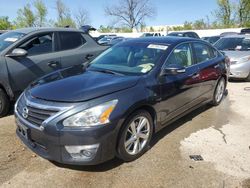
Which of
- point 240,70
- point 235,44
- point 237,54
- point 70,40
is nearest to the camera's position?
point 70,40

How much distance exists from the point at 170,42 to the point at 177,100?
Answer: 3.13 ft

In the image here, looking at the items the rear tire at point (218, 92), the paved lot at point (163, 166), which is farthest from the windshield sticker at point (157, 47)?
the rear tire at point (218, 92)

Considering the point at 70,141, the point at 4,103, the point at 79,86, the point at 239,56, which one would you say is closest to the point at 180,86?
the point at 79,86

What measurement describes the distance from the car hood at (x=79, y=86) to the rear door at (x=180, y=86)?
602 millimetres

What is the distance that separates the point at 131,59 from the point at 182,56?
3.01 feet

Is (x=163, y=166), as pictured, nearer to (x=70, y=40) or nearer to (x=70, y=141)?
(x=70, y=141)

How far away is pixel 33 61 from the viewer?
5516mm

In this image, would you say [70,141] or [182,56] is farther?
[182,56]

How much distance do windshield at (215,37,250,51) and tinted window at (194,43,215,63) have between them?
13.3 feet

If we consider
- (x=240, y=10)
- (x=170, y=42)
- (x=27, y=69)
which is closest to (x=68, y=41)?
(x=27, y=69)

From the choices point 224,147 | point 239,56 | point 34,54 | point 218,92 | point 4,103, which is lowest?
point 224,147

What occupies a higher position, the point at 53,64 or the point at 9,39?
the point at 9,39

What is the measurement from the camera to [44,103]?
3162 millimetres

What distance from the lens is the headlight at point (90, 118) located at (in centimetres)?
300
